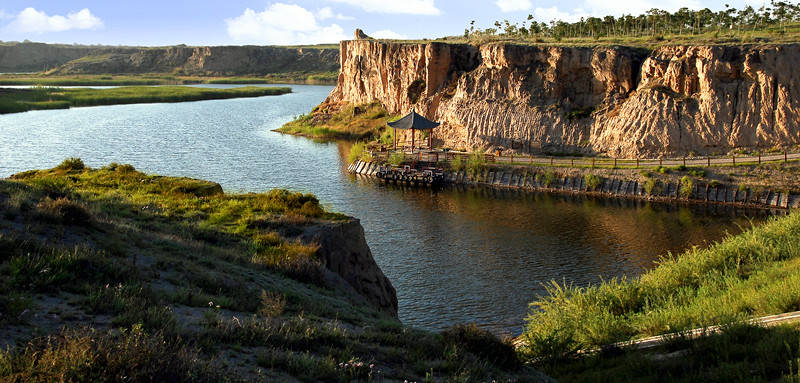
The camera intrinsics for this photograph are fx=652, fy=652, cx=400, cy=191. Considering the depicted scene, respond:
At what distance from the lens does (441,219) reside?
40.6m

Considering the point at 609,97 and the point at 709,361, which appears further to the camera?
the point at 609,97

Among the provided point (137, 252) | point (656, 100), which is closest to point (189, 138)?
point (656, 100)

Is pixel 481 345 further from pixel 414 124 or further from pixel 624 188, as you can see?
pixel 414 124

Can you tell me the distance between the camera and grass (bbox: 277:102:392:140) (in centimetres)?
7862

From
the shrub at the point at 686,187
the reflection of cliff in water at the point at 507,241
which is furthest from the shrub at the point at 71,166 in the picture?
the shrub at the point at 686,187

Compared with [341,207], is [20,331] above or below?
above

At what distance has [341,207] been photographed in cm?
4259

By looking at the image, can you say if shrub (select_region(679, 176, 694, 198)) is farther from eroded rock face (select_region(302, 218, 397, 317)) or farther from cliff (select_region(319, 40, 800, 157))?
eroded rock face (select_region(302, 218, 397, 317))

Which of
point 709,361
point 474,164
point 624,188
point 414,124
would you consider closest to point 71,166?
point 414,124

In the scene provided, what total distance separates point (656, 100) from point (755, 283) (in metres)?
39.0

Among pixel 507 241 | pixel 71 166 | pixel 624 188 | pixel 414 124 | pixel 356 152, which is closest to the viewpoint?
pixel 507 241

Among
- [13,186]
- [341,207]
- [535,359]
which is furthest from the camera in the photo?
[341,207]

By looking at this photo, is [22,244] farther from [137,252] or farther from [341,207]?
[341,207]

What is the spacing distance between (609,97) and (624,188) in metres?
12.7
